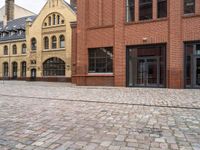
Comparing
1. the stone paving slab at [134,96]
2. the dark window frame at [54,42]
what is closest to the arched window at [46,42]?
the dark window frame at [54,42]

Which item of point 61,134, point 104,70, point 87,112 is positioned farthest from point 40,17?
point 61,134

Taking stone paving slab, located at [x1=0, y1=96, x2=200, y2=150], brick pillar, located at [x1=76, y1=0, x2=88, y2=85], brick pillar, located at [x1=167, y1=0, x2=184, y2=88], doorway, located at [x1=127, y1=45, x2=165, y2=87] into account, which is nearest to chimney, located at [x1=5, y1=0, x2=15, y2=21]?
brick pillar, located at [x1=76, y1=0, x2=88, y2=85]

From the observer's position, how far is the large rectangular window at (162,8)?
1959 cm

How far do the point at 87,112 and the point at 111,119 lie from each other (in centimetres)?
140

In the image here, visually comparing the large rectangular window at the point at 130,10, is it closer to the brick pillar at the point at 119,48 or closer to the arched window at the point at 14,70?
the brick pillar at the point at 119,48

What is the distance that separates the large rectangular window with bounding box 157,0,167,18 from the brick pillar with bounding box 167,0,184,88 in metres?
0.74

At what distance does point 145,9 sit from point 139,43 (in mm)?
2969

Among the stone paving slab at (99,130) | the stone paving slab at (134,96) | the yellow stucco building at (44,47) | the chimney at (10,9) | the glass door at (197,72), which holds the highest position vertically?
the chimney at (10,9)

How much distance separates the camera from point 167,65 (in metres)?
19.1

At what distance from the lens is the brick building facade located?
18591 mm

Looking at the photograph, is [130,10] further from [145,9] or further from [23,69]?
[23,69]

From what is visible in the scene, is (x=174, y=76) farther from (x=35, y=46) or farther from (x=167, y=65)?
(x=35, y=46)

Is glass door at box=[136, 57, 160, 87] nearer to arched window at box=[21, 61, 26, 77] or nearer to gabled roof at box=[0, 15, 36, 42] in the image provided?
arched window at box=[21, 61, 26, 77]

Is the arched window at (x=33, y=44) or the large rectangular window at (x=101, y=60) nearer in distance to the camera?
the large rectangular window at (x=101, y=60)
